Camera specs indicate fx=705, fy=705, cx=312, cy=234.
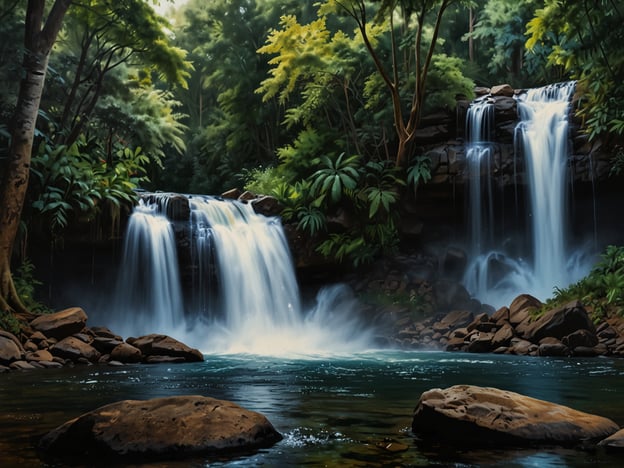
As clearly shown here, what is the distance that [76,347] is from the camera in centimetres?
1276

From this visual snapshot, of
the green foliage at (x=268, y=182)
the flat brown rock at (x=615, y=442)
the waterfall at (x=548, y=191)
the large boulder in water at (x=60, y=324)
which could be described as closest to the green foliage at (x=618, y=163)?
the waterfall at (x=548, y=191)

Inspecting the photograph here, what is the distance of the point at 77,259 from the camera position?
61.1 ft

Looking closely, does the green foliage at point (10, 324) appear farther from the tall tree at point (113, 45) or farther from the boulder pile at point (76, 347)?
the tall tree at point (113, 45)

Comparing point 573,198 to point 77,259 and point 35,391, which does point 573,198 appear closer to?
point 77,259

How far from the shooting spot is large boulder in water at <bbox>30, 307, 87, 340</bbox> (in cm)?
1331

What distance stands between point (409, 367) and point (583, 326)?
489 cm

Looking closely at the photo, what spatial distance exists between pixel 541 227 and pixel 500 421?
17798 millimetres

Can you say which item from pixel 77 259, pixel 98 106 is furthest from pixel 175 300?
pixel 98 106

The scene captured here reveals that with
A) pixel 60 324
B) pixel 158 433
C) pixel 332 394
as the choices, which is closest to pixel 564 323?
pixel 332 394

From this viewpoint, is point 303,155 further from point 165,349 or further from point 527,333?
point 165,349

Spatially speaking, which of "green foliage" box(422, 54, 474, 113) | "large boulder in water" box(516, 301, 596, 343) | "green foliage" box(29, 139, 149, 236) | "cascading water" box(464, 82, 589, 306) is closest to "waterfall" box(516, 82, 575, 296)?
"cascading water" box(464, 82, 589, 306)

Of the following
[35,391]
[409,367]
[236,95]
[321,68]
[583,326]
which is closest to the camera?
[35,391]

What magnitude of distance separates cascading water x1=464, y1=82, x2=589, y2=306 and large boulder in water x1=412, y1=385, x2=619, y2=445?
16661 millimetres

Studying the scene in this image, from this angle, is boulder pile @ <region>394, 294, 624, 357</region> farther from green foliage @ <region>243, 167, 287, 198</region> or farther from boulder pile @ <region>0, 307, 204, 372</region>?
green foliage @ <region>243, 167, 287, 198</region>
